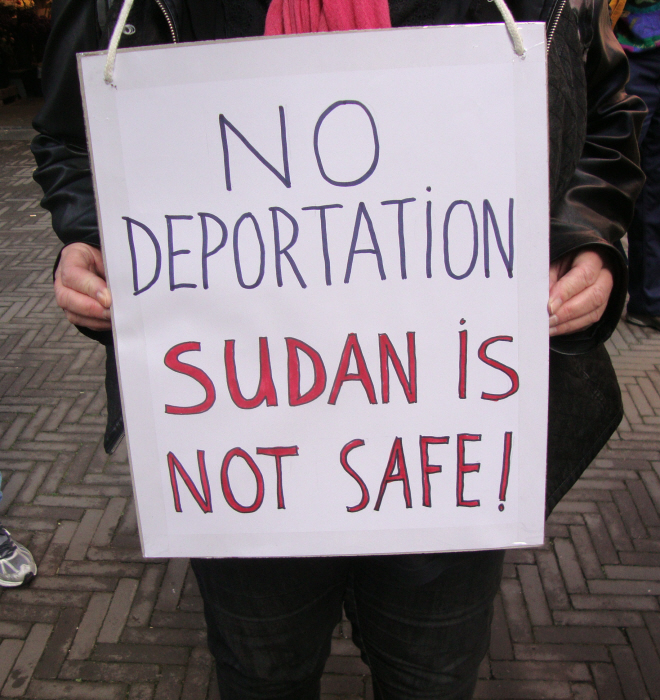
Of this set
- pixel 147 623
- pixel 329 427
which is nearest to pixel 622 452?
pixel 147 623

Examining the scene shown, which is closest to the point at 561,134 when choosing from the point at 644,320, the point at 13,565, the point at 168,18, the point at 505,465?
the point at 505,465

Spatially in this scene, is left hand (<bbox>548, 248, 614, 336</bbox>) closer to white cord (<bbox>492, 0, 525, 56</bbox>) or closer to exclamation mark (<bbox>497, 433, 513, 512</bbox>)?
exclamation mark (<bbox>497, 433, 513, 512</bbox>)

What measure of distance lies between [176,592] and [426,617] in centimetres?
141

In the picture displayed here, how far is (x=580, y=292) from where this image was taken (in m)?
1.01

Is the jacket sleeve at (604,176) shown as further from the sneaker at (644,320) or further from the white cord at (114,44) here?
the sneaker at (644,320)

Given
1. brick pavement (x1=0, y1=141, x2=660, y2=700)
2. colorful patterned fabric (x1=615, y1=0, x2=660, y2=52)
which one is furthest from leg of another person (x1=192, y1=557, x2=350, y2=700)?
colorful patterned fabric (x1=615, y1=0, x2=660, y2=52)

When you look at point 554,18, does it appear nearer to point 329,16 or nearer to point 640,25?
point 329,16

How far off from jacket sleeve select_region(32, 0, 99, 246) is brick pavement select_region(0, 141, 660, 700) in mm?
1537

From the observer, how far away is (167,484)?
97 centimetres

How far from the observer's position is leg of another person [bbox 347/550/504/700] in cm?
112

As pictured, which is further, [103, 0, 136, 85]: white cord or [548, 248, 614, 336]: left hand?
[548, 248, 614, 336]: left hand

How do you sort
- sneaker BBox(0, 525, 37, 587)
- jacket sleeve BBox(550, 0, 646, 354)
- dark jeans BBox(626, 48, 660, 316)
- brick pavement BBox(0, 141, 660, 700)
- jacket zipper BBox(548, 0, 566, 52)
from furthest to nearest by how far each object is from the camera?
dark jeans BBox(626, 48, 660, 316), sneaker BBox(0, 525, 37, 587), brick pavement BBox(0, 141, 660, 700), jacket sleeve BBox(550, 0, 646, 354), jacket zipper BBox(548, 0, 566, 52)

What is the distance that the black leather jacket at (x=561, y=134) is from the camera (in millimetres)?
972

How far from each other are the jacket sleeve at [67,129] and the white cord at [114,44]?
0.30 meters
